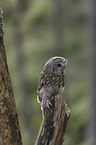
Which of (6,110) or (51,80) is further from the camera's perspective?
(51,80)

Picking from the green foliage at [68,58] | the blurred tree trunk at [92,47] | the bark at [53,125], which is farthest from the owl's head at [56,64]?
the green foliage at [68,58]

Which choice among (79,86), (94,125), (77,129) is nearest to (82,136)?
(77,129)

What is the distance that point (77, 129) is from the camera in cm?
827

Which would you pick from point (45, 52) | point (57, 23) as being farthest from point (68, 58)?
point (57, 23)

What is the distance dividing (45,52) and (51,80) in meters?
8.58

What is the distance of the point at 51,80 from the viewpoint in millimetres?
1541

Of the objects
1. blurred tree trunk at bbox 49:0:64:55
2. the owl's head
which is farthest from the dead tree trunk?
blurred tree trunk at bbox 49:0:64:55

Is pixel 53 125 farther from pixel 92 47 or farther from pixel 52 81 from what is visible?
pixel 92 47

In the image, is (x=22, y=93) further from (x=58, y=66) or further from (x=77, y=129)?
(x=58, y=66)

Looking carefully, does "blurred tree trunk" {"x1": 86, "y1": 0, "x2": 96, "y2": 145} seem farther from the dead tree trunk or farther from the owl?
the dead tree trunk

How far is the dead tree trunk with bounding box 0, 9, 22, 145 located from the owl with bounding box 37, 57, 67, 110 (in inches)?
9.0

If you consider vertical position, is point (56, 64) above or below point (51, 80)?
above

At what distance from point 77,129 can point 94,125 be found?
3.85 meters

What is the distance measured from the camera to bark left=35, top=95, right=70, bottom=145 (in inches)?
60.2
